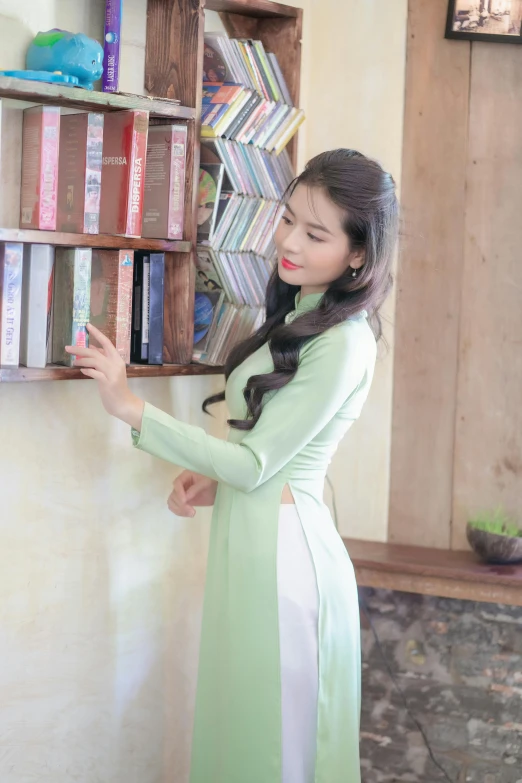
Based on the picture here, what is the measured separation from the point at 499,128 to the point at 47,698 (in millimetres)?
1852

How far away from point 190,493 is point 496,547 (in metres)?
0.89

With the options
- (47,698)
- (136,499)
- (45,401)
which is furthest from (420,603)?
(45,401)

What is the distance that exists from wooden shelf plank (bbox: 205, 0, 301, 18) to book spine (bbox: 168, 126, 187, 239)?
38 cm

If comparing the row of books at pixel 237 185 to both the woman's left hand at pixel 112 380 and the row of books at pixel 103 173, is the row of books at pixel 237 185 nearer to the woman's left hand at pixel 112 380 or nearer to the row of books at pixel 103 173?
the row of books at pixel 103 173

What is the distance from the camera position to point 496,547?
2506mm

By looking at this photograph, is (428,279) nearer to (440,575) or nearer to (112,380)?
(440,575)

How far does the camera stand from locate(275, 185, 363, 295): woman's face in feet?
6.19

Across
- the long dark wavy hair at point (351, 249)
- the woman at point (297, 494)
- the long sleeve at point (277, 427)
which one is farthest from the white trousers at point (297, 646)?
the long dark wavy hair at point (351, 249)

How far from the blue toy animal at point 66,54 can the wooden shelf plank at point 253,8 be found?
503 mm

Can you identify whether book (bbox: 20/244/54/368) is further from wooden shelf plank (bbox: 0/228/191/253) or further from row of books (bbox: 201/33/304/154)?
row of books (bbox: 201/33/304/154)

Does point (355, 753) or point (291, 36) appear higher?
point (291, 36)

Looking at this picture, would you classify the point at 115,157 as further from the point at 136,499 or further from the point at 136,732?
the point at 136,732

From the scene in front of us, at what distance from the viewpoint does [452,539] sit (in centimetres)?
267

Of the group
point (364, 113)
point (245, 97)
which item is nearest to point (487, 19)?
point (364, 113)
